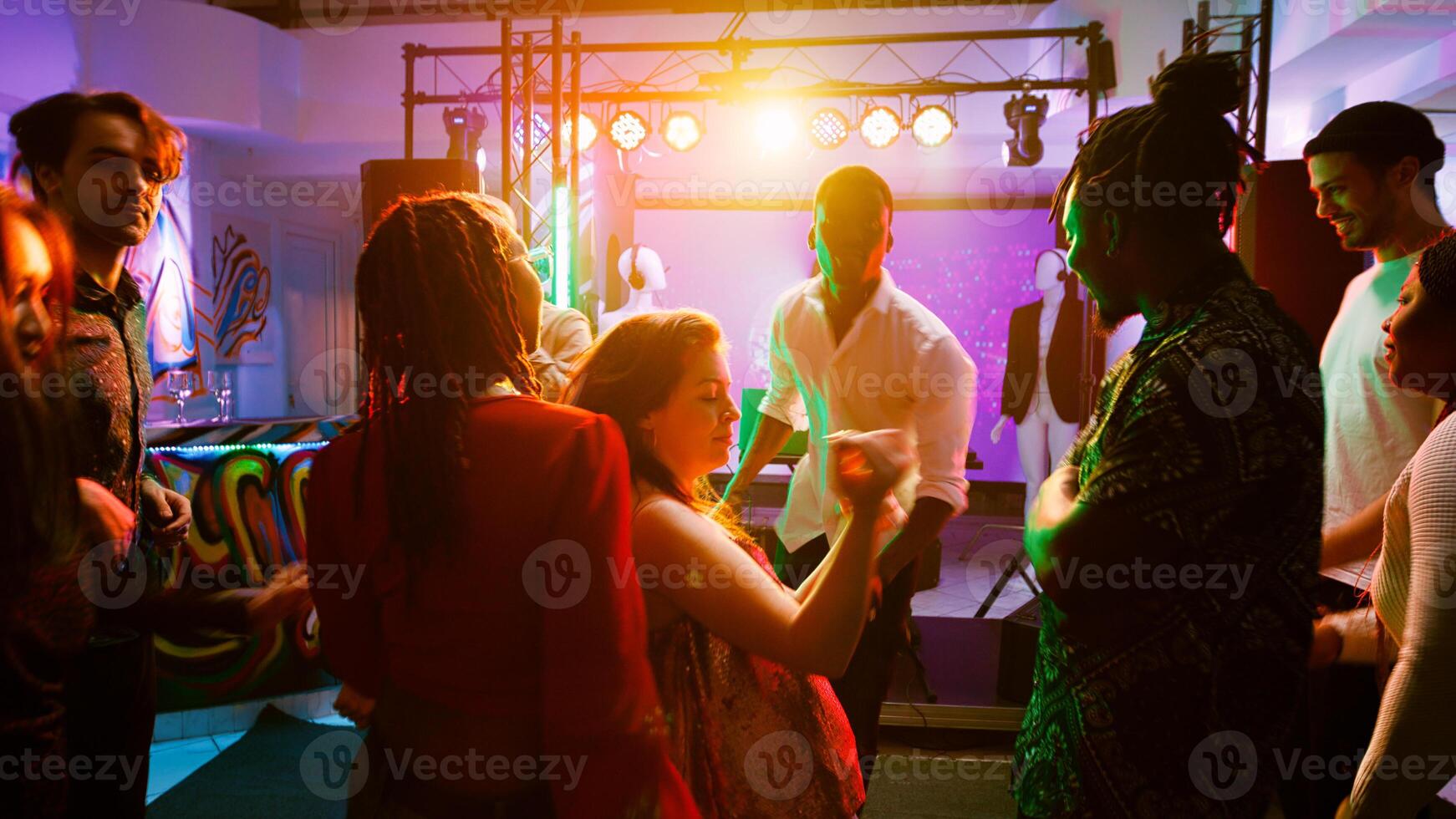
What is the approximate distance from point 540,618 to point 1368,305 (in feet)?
7.34

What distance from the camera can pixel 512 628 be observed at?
3.45 ft

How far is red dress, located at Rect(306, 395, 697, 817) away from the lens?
3.40 feet

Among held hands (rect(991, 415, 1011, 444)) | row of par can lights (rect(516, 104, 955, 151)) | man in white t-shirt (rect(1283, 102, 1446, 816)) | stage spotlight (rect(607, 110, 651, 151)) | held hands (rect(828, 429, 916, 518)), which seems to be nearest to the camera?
held hands (rect(828, 429, 916, 518))

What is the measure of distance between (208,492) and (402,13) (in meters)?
7.89

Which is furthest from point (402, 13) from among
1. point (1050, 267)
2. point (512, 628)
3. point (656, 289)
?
point (512, 628)

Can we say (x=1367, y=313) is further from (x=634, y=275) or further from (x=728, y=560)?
(x=634, y=275)

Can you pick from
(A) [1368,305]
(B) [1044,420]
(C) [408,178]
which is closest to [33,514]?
(A) [1368,305]

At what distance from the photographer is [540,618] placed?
106 cm

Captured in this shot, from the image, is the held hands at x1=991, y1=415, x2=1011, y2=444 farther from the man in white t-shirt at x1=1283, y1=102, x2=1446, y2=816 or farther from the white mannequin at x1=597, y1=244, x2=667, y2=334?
the man in white t-shirt at x1=1283, y1=102, x2=1446, y2=816

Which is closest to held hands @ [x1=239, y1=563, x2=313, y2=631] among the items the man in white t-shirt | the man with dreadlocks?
the man with dreadlocks

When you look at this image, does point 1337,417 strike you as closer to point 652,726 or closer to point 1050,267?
point 652,726

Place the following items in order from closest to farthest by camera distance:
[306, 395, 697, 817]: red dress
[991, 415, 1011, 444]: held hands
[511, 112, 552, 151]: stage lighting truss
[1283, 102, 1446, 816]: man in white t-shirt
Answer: [306, 395, 697, 817]: red dress < [1283, 102, 1446, 816]: man in white t-shirt < [511, 112, 552, 151]: stage lighting truss < [991, 415, 1011, 444]: held hands

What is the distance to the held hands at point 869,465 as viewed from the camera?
4.07ft

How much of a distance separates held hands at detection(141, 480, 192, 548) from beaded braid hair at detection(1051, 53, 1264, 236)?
2.01m
